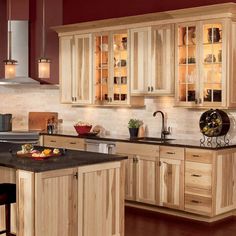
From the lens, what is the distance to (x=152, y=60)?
7.67 meters

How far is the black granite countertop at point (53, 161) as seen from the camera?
472 cm

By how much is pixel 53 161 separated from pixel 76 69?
3.99 meters

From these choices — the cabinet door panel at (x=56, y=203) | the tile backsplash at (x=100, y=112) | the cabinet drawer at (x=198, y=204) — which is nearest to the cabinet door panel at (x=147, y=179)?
the cabinet drawer at (x=198, y=204)

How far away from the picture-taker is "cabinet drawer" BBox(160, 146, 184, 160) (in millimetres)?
6902

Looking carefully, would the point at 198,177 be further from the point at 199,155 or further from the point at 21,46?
the point at 21,46

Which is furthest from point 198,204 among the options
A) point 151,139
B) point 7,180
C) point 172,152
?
point 7,180

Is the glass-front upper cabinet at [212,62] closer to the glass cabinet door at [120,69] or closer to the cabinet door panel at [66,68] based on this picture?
the glass cabinet door at [120,69]

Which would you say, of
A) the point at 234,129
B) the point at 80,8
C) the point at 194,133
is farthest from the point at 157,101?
the point at 80,8

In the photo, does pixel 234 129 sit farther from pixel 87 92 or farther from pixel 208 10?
pixel 87 92

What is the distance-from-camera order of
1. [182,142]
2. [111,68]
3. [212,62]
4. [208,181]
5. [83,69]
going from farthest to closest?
[83,69], [111,68], [182,142], [212,62], [208,181]

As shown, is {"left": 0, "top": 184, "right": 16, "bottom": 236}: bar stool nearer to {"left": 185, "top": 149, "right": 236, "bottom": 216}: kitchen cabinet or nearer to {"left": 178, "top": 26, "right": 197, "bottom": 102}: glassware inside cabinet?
{"left": 185, "top": 149, "right": 236, "bottom": 216}: kitchen cabinet

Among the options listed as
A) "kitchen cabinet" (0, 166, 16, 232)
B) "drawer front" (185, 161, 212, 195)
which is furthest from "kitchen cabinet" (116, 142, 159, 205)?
"kitchen cabinet" (0, 166, 16, 232)

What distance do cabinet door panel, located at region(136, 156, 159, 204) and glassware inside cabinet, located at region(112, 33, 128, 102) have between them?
1195 mm

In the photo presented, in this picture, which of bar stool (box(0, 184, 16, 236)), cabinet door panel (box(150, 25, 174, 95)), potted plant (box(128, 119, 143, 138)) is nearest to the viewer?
bar stool (box(0, 184, 16, 236))
